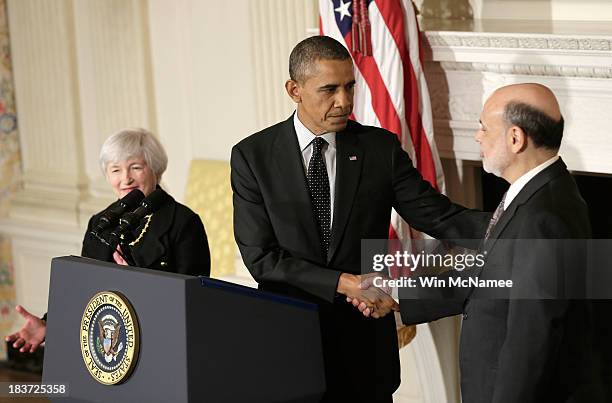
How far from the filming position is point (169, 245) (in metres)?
4.32

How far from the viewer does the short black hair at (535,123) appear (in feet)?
11.0

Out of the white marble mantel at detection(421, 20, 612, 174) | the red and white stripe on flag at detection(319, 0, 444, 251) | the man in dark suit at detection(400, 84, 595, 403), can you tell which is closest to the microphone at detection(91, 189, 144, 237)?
the man in dark suit at detection(400, 84, 595, 403)

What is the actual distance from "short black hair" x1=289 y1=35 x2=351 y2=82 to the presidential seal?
101 centimetres

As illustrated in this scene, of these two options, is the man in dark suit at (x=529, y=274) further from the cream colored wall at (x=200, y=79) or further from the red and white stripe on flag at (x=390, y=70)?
the cream colored wall at (x=200, y=79)

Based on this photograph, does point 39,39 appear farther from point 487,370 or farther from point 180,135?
point 487,370

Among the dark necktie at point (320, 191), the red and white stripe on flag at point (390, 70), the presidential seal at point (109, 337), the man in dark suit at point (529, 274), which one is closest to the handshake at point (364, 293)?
the dark necktie at point (320, 191)

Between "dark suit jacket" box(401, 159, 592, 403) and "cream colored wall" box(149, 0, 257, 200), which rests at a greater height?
"cream colored wall" box(149, 0, 257, 200)

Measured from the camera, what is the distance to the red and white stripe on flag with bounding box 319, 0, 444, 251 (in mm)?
5367

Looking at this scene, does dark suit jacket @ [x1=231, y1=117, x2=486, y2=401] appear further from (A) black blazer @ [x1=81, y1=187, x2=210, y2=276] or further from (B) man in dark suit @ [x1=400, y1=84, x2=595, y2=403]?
(B) man in dark suit @ [x1=400, y1=84, x2=595, y2=403]

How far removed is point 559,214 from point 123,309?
127 centimetres

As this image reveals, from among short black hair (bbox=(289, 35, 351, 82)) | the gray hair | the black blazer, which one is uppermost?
short black hair (bbox=(289, 35, 351, 82))

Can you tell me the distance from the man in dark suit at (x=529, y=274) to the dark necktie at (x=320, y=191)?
26.4 inches

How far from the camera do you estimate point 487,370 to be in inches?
135

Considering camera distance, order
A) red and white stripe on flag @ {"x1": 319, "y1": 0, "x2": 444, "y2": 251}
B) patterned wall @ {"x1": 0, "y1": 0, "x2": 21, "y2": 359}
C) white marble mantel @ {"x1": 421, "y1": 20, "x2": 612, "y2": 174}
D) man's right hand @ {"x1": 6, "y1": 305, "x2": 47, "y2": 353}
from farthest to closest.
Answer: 1. patterned wall @ {"x1": 0, "y1": 0, "x2": 21, "y2": 359}
2. red and white stripe on flag @ {"x1": 319, "y1": 0, "x2": 444, "y2": 251}
3. white marble mantel @ {"x1": 421, "y1": 20, "x2": 612, "y2": 174}
4. man's right hand @ {"x1": 6, "y1": 305, "x2": 47, "y2": 353}
